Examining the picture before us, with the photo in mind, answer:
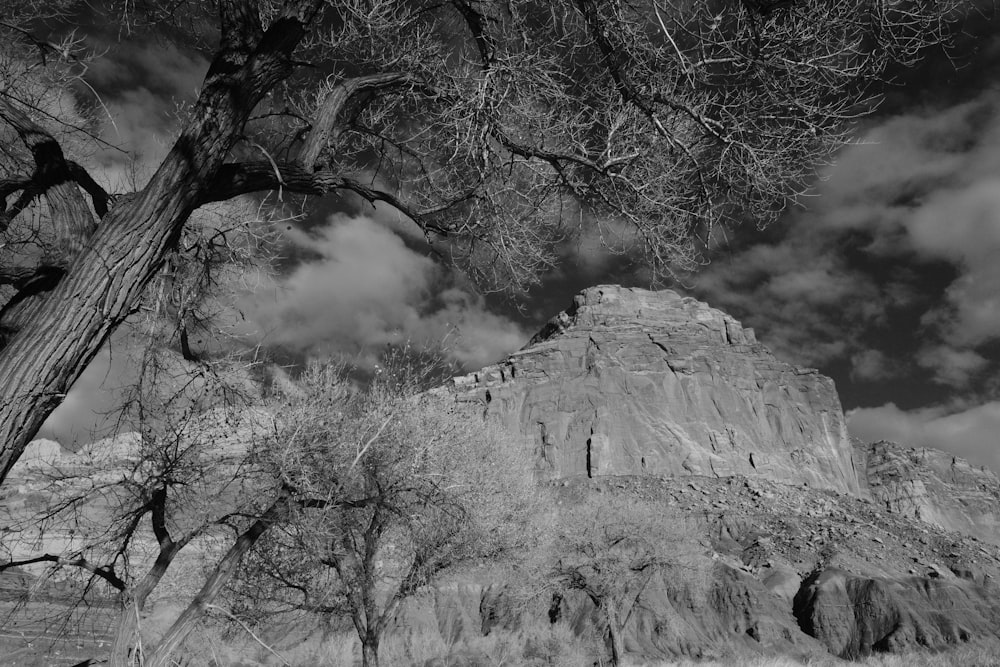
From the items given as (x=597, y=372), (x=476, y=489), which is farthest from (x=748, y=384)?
(x=476, y=489)

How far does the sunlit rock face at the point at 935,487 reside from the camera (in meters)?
146

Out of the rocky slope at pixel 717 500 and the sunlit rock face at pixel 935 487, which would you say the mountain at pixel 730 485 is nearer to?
the rocky slope at pixel 717 500

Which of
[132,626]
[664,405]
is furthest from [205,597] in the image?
[664,405]

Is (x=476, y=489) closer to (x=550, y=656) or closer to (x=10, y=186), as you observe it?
(x=10, y=186)

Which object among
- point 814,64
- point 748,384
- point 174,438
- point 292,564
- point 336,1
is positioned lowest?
point 292,564

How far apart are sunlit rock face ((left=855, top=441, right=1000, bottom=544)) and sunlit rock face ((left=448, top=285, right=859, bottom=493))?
44.6 metres

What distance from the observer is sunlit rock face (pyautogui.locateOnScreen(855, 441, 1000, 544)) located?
146500mm

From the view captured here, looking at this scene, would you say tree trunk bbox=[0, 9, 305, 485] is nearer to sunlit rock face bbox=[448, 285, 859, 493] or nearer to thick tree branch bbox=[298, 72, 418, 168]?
thick tree branch bbox=[298, 72, 418, 168]

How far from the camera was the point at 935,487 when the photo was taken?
159250 millimetres

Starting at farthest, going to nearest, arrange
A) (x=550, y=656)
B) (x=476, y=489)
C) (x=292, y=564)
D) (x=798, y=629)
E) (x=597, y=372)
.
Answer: (x=597, y=372) < (x=798, y=629) < (x=550, y=656) < (x=476, y=489) < (x=292, y=564)

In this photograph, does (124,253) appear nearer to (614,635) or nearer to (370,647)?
(370,647)

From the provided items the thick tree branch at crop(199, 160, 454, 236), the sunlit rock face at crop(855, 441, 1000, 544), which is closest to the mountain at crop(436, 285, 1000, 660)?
the sunlit rock face at crop(855, 441, 1000, 544)

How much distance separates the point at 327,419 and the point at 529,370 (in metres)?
91.0

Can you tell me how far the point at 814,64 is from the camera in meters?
3.43
